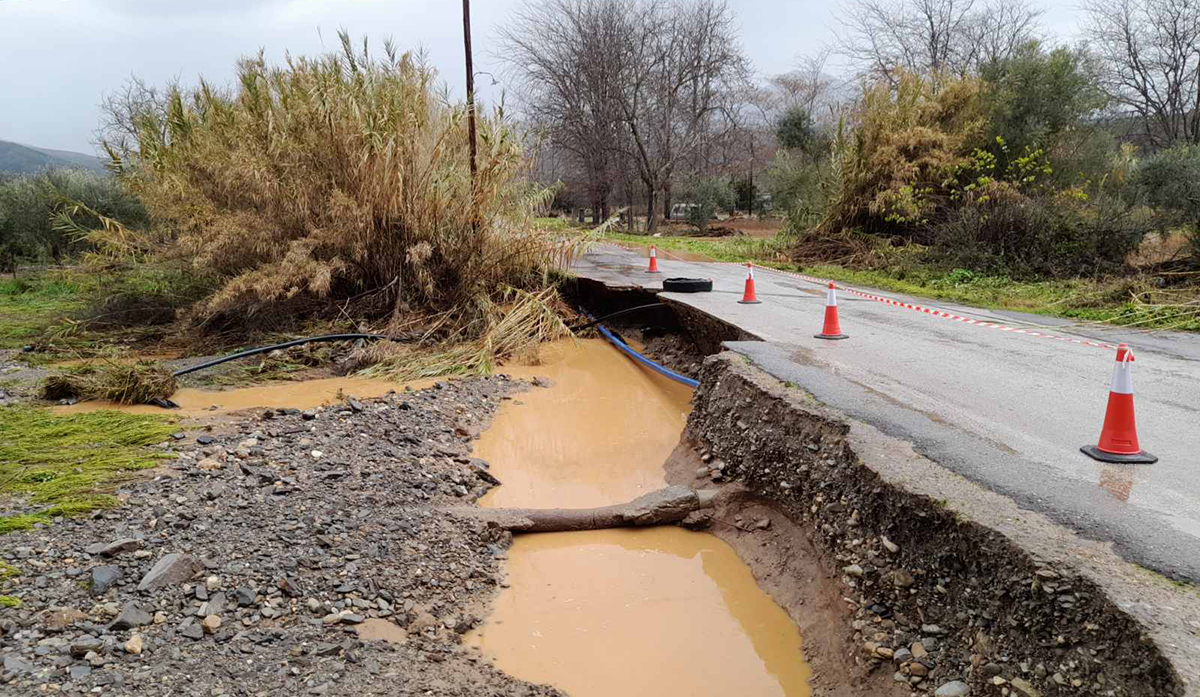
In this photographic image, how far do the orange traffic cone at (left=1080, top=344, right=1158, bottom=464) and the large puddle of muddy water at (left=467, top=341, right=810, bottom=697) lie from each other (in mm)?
1891

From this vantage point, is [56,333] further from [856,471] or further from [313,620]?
[856,471]

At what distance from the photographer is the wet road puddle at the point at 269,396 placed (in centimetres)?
635

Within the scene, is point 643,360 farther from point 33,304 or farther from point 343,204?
point 33,304

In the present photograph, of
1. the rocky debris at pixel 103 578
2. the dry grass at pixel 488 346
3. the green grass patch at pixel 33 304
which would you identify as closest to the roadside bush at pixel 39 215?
the green grass patch at pixel 33 304

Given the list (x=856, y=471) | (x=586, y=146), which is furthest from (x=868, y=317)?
(x=586, y=146)

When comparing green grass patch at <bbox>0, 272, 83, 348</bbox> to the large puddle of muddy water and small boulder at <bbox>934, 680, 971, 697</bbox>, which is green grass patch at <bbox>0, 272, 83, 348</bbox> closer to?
the large puddle of muddy water

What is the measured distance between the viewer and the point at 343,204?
28.8 ft

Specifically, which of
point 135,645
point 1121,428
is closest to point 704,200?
point 1121,428

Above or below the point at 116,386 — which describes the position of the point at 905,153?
above

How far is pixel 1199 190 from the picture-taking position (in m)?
11.6

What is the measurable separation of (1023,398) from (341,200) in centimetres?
733

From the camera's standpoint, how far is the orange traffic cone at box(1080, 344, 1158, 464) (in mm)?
3699

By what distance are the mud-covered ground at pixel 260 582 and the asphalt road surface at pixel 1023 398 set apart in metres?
2.39

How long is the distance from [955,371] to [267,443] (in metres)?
5.18
